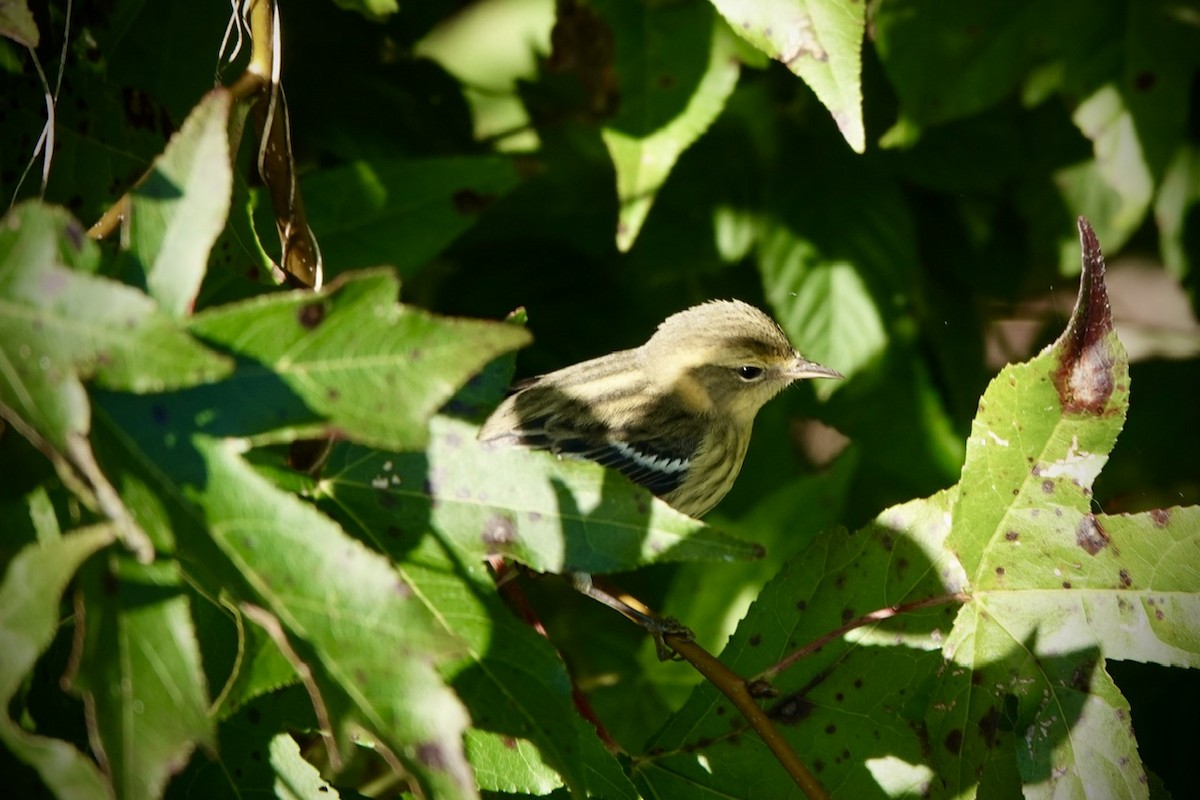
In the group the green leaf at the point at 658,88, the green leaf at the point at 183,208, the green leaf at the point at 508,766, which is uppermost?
the green leaf at the point at 183,208

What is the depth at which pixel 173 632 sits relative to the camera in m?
1.31

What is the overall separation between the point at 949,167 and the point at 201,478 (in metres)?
2.33

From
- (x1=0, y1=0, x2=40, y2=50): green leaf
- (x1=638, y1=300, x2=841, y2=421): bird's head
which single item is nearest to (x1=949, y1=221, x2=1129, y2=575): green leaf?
(x1=638, y1=300, x2=841, y2=421): bird's head

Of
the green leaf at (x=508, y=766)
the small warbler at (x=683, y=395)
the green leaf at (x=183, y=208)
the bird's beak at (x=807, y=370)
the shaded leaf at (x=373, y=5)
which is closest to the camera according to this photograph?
the green leaf at (x=183, y=208)

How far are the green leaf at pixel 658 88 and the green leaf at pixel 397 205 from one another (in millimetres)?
305

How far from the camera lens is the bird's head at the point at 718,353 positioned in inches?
116

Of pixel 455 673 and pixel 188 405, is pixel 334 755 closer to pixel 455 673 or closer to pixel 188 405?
pixel 455 673

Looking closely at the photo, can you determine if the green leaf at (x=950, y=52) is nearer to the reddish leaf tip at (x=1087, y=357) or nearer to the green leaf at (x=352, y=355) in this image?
the reddish leaf tip at (x=1087, y=357)

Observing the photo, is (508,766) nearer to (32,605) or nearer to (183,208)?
(32,605)

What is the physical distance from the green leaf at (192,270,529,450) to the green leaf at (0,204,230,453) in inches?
4.1

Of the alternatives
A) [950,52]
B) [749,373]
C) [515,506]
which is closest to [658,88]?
[950,52]

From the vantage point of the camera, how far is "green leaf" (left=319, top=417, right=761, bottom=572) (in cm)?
151

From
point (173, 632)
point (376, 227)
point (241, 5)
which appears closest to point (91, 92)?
point (241, 5)

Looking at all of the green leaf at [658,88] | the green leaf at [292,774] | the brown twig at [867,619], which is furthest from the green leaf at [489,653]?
the green leaf at [658,88]
